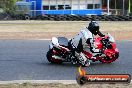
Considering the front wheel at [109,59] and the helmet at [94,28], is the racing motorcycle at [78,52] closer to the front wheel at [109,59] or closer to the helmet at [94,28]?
the front wheel at [109,59]

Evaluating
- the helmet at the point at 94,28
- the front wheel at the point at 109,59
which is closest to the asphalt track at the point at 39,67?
the front wheel at the point at 109,59

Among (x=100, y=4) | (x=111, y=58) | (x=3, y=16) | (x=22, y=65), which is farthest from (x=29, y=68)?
(x=100, y=4)

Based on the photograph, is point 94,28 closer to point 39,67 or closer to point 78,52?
point 78,52

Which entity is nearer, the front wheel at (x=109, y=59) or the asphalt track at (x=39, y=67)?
the asphalt track at (x=39, y=67)

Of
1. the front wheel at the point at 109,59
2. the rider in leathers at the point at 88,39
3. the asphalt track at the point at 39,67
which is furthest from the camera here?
the front wheel at the point at 109,59

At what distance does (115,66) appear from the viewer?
38.3ft

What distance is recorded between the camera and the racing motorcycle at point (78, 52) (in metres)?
11.2

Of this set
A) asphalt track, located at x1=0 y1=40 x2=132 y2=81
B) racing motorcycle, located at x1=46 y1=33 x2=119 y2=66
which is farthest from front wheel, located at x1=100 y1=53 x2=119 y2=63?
asphalt track, located at x1=0 y1=40 x2=132 y2=81

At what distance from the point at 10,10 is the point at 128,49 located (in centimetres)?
3810

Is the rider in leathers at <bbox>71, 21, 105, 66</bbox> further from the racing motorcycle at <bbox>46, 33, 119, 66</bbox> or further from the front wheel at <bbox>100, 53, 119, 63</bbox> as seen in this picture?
the front wheel at <bbox>100, 53, 119, 63</bbox>

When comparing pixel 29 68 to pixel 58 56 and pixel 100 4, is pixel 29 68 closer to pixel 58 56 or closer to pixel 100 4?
pixel 58 56

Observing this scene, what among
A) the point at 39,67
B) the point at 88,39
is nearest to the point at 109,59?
the point at 88,39

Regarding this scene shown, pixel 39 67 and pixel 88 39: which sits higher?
pixel 88 39

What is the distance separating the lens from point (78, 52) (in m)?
11.2
